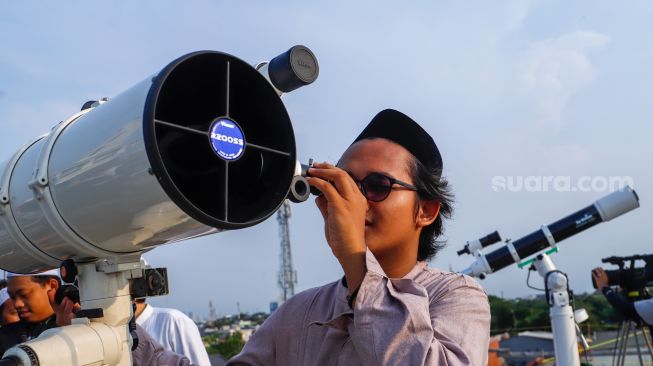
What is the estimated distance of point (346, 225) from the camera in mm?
1350

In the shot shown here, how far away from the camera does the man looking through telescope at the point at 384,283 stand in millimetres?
1291

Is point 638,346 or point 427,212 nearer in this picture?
point 427,212

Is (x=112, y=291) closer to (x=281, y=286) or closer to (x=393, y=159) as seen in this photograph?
(x=393, y=159)

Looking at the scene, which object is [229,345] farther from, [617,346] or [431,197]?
[431,197]

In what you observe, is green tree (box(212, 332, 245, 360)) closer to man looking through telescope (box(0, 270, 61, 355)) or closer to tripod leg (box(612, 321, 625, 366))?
tripod leg (box(612, 321, 625, 366))

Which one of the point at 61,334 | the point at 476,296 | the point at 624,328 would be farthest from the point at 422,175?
the point at 624,328


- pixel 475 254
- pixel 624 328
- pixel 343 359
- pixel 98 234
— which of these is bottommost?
pixel 624 328

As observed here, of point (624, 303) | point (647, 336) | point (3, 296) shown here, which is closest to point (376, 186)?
point (3, 296)

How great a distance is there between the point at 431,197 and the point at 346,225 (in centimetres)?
60

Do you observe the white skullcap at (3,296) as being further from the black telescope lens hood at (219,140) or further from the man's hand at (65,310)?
the black telescope lens hood at (219,140)

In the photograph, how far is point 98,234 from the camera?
4.47 feet

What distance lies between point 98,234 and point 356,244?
60 centimetres

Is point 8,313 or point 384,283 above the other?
point 384,283

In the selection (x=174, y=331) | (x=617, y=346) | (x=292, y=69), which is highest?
(x=292, y=69)
